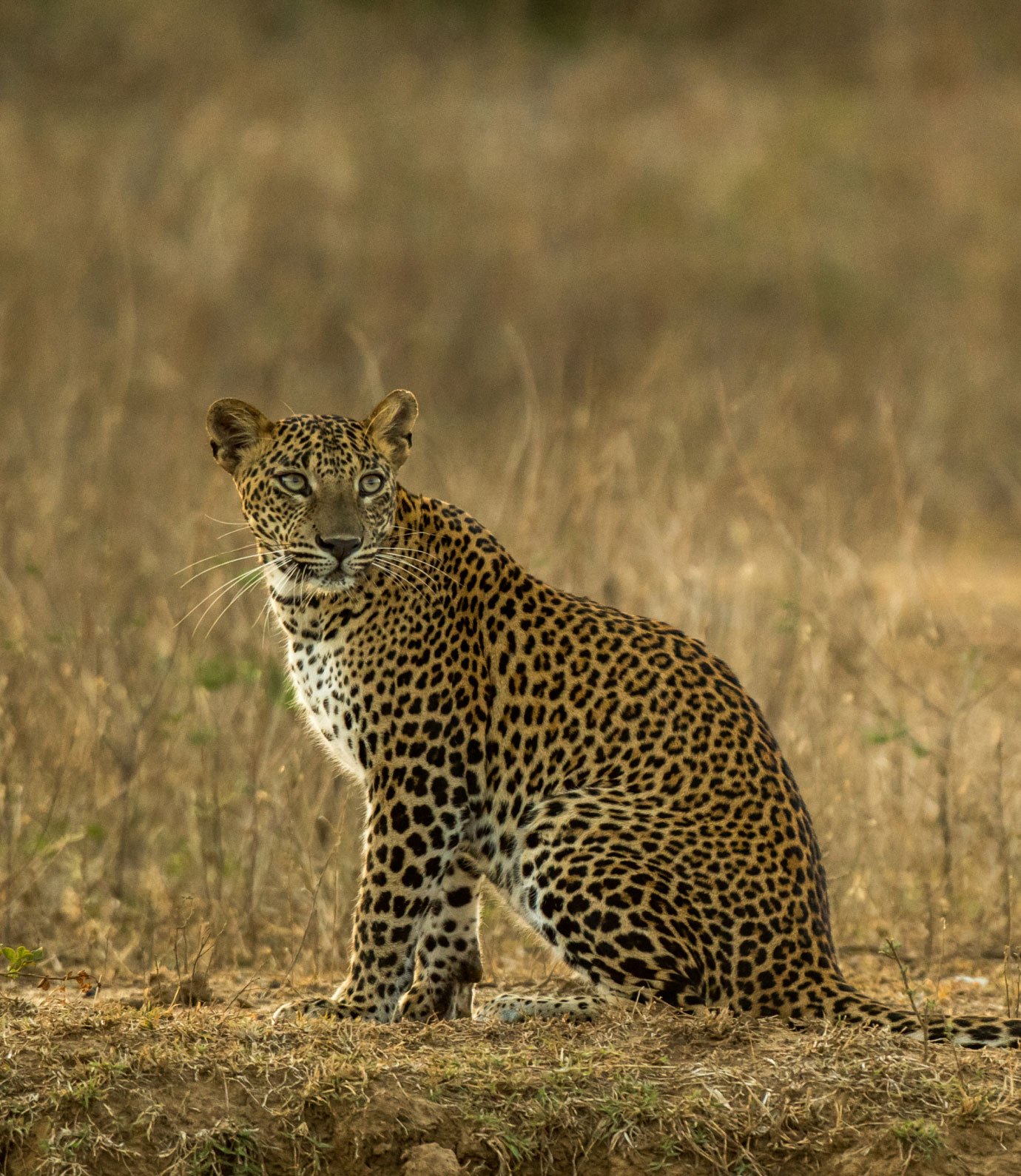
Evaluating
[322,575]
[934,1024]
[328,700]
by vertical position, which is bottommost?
[934,1024]

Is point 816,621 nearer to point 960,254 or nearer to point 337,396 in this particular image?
point 337,396

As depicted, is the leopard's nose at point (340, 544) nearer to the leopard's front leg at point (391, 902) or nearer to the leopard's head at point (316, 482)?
the leopard's head at point (316, 482)

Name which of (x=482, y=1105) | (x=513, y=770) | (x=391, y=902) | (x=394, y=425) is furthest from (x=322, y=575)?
(x=482, y=1105)

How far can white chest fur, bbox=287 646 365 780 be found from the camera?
6.11 m

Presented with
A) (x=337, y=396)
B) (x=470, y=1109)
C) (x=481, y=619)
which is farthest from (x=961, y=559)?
(x=470, y=1109)

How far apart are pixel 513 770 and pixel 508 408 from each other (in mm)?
11615

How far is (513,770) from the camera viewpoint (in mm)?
6039

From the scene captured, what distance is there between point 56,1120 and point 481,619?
211 cm

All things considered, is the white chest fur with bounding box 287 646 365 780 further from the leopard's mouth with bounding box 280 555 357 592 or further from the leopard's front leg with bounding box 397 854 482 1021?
the leopard's front leg with bounding box 397 854 482 1021

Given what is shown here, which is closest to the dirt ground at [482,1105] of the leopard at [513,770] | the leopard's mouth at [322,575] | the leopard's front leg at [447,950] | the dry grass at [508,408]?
the dry grass at [508,408]

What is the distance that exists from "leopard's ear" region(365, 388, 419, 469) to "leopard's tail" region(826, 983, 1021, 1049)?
2.25 m

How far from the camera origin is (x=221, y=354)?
18125 mm

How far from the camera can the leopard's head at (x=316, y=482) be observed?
596 cm

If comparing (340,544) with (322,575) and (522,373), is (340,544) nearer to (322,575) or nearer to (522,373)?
(322,575)
